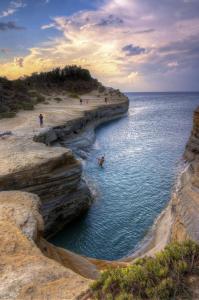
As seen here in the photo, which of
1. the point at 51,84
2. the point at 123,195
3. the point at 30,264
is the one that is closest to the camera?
the point at 30,264

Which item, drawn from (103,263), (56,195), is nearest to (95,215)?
(56,195)

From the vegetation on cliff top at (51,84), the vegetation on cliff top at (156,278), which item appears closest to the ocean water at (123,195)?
the vegetation on cliff top at (156,278)

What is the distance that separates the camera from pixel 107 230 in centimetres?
2103

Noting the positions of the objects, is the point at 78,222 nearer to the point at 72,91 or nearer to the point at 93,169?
the point at 93,169

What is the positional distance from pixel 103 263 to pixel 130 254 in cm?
376

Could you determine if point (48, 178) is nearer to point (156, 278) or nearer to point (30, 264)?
point (30, 264)

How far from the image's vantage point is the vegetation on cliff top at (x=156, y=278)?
7.09m

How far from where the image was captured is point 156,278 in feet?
24.4

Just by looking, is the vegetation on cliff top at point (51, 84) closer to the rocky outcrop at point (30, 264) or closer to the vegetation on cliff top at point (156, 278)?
the rocky outcrop at point (30, 264)

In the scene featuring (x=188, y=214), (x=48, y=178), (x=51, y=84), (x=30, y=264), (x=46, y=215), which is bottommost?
(x=46, y=215)

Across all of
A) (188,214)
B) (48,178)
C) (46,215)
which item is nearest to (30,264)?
(188,214)

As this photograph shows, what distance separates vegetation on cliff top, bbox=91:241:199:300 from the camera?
23.3ft

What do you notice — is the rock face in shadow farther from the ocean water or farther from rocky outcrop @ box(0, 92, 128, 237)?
rocky outcrop @ box(0, 92, 128, 237)

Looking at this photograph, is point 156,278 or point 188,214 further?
point 188,214
